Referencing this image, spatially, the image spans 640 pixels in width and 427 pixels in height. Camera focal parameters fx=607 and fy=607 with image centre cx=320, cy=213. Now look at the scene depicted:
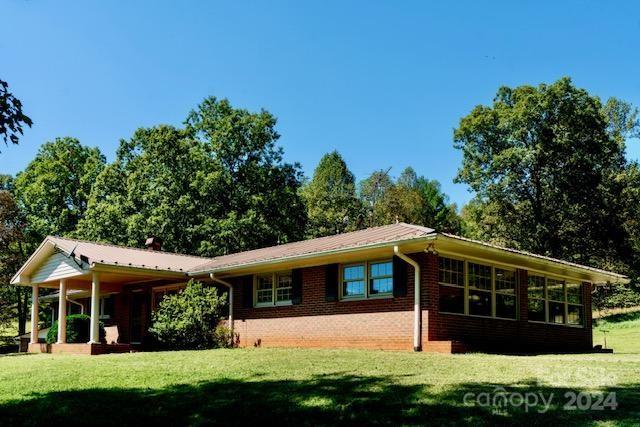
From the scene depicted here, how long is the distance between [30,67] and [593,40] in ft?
49.3

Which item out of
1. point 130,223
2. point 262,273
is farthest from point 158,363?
point 130,223

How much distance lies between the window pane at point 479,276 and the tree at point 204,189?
1979 cm

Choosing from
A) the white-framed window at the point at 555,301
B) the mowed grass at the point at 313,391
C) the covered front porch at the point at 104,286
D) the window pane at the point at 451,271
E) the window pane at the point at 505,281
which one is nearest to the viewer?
the mowed grass at the point at 313,391

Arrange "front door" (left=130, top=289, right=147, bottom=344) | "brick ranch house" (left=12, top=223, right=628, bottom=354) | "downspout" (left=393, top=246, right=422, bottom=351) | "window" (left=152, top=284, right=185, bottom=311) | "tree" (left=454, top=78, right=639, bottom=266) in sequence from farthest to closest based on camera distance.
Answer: "tree" (left=454, top=78, right=639, bottom=266), "front door" (left=130, top=289, right=147, bottom=344), "window" (left=152, top=284, right=185, bottom=311), "brick ranch house" (left=12, top=223, right=628, bottom=354), "downspout" (left=393, top=246, right=422, bottom=351)

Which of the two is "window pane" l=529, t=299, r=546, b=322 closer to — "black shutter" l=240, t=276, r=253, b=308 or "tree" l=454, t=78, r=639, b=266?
"black shutter" l=240, t=276, r=253, b=308

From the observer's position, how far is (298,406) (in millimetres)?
7109

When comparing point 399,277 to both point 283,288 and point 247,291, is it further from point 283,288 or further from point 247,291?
point 247,291

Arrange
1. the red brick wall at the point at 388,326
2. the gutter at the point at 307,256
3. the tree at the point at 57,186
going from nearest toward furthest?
the gutter at the point at 307,256, the red brick wall at the point at 388,326, the tree at the point at 57,186

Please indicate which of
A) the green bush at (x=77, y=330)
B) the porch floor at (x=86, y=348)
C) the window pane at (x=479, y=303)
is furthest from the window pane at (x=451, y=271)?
the green bush at (x=77, y=330)

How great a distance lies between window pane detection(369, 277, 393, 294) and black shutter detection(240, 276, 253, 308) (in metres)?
4.84

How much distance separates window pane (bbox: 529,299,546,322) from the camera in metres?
18.2

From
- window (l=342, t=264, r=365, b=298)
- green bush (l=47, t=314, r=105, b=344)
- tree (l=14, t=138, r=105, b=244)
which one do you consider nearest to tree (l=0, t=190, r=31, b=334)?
tree (l=14, t=138, r=105, b=244)

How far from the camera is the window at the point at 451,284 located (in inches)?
592

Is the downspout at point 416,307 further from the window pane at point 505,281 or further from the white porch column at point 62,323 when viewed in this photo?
the white porch column at point 62,323
